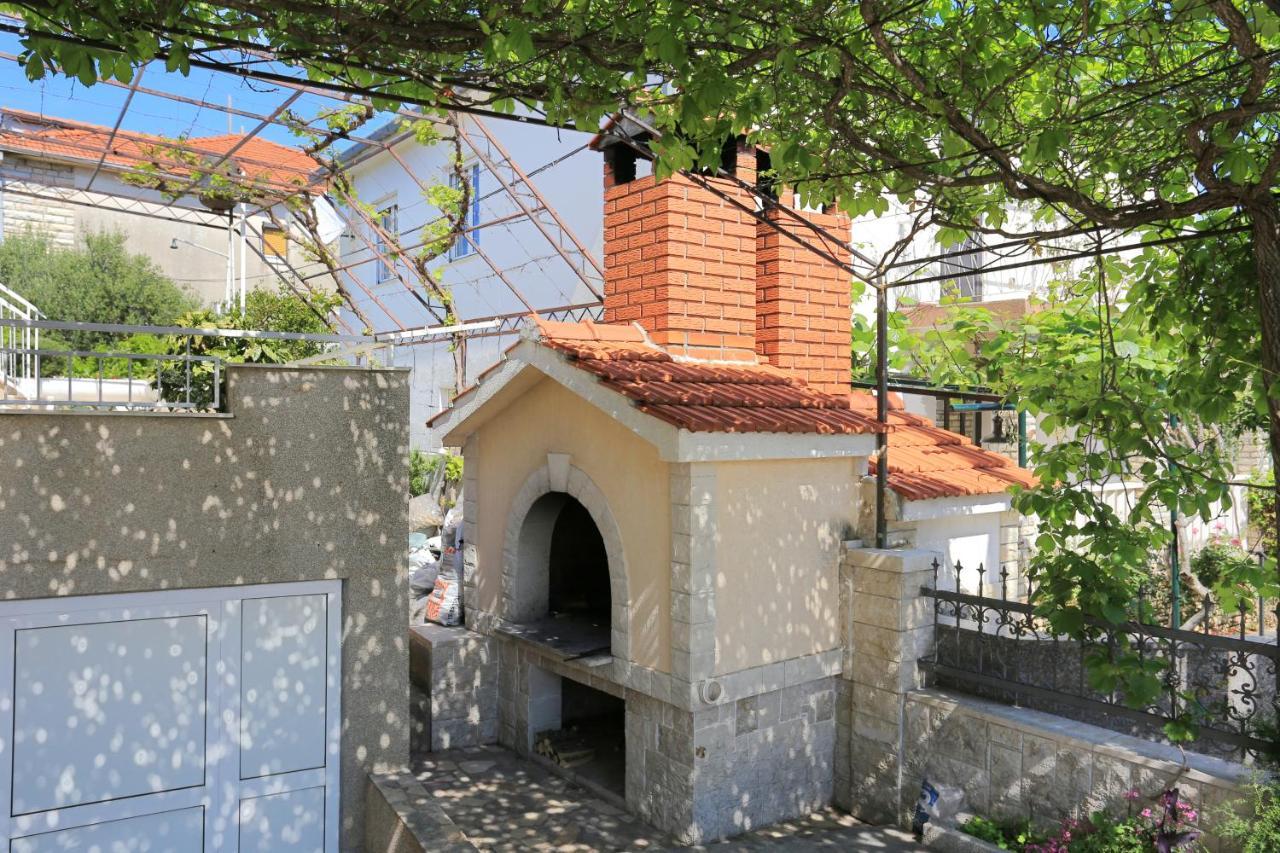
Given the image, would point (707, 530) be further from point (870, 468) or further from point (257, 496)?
point (257, 496)

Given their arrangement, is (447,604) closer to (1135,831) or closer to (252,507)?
(252,507)

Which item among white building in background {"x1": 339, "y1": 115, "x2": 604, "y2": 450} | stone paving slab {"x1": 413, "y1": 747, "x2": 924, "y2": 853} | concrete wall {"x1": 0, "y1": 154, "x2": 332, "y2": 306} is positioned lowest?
stone paving slab {"x1": 413, "y1": 747, "x2": 924, "y2": 853}

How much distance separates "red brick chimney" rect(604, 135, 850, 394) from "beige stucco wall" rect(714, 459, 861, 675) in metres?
1.55

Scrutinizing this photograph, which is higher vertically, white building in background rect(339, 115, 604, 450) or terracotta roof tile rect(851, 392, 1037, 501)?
white building in background rect(339, 115, 604, 450)

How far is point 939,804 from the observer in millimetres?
6457

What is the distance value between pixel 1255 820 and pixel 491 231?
52.2ft

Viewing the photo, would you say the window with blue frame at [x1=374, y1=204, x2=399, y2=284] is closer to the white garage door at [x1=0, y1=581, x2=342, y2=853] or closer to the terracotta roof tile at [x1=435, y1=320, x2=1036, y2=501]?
the terracotta roof tile at [x1=435, y1=320, x2=1036, y2=501]

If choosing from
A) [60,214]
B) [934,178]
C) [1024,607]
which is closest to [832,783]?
[1024,607]

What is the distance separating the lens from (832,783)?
24.3ft

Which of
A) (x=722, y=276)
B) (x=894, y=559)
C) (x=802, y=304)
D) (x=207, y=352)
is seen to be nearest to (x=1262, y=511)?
(x=802, y=304)

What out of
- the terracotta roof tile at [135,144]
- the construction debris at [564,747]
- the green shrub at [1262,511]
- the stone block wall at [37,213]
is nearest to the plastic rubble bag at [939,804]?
the construction debris at [564,747]

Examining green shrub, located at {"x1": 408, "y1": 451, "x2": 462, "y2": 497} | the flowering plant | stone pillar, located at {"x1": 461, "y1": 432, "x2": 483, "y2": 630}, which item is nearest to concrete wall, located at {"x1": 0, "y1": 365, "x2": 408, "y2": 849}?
stone pillar, located at {"x1": 461, "y1": 432, "x2": 483, "y2": 630}

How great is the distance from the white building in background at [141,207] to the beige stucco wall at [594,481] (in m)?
10.7

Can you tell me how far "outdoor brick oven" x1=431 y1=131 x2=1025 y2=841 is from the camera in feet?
21.7
